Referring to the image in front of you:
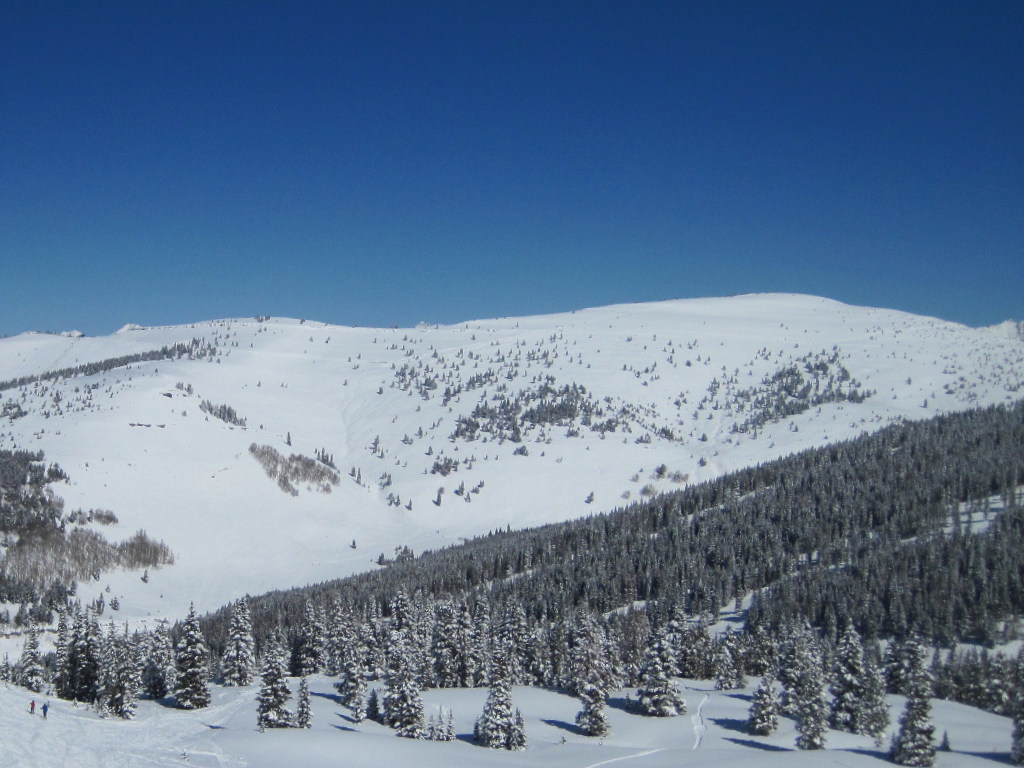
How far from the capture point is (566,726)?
72.6m

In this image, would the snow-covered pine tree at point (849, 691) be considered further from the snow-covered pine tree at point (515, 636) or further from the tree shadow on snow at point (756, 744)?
the snow-covered pine tree at point (515, 636)

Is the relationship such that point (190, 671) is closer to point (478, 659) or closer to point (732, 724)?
point (478, 659)

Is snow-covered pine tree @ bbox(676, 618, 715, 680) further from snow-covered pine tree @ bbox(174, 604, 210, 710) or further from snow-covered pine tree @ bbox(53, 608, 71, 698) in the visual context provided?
snow-covered pine tree @ bbox(53, 608, 71, 698)

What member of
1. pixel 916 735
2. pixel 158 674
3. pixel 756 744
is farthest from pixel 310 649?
pixel 916 735

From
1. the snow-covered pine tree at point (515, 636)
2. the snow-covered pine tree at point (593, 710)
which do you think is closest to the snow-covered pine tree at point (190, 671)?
the snow-covered pine tree at point (515, 636)

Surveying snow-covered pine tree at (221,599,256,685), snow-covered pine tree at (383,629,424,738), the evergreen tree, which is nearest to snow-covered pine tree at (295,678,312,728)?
snow-covered pine tree at (383,629,424,738)

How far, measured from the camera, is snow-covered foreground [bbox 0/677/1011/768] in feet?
170

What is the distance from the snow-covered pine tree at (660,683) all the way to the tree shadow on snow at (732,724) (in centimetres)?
412

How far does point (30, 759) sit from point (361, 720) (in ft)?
96.1

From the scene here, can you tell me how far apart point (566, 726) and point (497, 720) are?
1213cm

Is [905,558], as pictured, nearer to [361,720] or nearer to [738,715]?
[738,715]

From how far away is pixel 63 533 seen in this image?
15225 cm

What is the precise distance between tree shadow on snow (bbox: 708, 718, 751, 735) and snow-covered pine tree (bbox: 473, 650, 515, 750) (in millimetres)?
21552

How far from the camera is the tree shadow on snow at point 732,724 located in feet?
234
